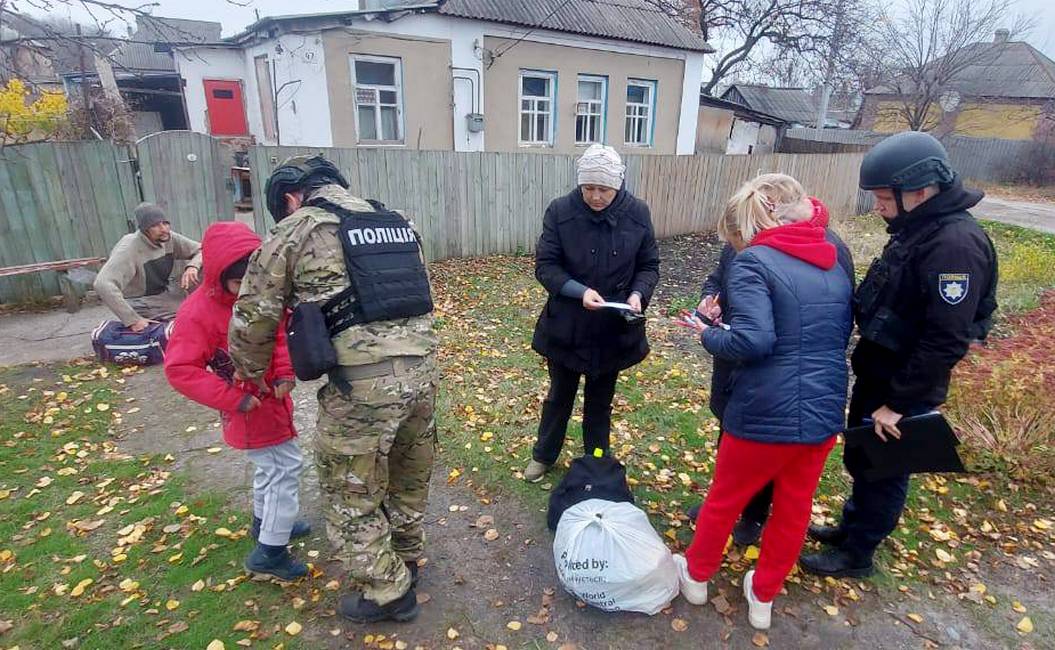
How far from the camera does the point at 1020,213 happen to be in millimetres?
16312

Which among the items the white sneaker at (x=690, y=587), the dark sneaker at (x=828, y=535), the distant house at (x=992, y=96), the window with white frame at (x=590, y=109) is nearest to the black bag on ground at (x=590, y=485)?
the white sneaker at (x=690, y=587)

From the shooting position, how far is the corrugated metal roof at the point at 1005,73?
101ft

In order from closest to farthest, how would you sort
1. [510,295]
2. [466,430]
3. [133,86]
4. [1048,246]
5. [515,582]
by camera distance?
[515,582]
[466,430]
[510,295]
[1048,246]
[133,86]

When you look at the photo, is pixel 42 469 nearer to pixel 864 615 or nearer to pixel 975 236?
pixel 864 615

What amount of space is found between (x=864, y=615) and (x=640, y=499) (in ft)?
4.09

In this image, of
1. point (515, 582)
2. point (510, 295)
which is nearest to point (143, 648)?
point (515, 582)

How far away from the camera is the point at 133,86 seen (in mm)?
19359

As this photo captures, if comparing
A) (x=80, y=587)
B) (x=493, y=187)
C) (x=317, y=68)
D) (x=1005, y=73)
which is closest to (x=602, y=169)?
(x=80, y=587)

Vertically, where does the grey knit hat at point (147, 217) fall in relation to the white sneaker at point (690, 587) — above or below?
above

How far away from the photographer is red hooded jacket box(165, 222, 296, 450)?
2.39m

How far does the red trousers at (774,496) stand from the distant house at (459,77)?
39.7 feet

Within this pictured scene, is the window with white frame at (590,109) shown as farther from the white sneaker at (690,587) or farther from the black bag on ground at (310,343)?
the black bag on ground at (310,343)

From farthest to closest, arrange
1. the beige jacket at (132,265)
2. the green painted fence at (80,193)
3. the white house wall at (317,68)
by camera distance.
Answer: the white house wall at (317,68) → the green painted fence at (80,193) → the beige jacket at (132,265)

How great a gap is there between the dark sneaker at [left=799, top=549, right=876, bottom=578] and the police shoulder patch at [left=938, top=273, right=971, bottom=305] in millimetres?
1432
